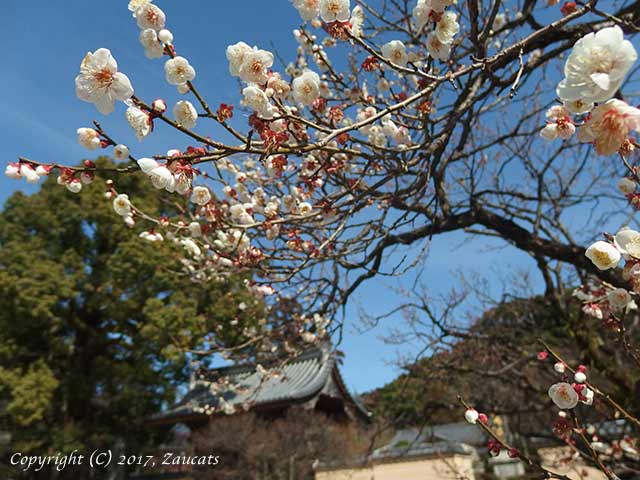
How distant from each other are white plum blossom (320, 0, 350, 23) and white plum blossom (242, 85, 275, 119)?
14.6 inches

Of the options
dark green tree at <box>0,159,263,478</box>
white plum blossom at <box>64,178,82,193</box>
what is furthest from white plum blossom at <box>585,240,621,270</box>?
dark green tree at <box>0,159,263,478</box>

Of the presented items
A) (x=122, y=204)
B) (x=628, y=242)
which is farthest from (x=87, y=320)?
(x=628, y=242)

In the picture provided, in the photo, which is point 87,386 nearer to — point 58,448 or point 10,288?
point 58,448

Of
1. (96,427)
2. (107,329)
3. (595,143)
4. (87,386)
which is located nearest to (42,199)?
(107,329)

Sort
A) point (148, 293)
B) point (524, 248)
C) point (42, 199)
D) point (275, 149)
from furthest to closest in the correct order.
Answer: point (42, 199), point (148, 293), point (524, 248), point (275, 149)

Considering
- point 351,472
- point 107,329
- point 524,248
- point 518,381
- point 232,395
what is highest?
point 107,329

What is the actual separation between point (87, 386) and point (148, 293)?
238cm

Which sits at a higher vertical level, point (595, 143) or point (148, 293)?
point (148, 293)

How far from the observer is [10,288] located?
8461 mm

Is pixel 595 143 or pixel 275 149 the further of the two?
pixel 275 149

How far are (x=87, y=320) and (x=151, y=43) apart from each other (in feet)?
34.5

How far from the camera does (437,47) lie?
1.74 metres

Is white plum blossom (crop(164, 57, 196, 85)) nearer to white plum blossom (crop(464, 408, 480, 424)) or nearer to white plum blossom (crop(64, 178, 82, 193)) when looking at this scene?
white plum blossom (crop(64, 178, 82, 193))

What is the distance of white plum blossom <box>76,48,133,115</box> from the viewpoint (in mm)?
1206
